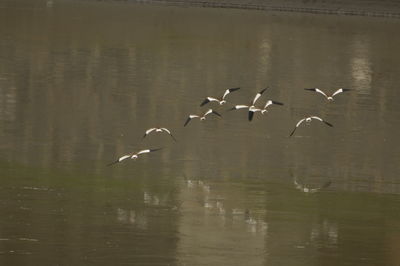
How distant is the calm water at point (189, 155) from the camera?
12.3m

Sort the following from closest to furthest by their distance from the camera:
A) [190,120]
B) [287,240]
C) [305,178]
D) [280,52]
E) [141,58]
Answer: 1. [287,240]
2. [305,178]
3. [190,120]
4. [141,58]
5. [280,52]

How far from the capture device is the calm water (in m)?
12.3

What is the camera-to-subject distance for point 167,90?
73.3 feet

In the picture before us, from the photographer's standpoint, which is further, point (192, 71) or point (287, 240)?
point (192, 71)

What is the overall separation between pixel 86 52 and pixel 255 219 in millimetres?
15008

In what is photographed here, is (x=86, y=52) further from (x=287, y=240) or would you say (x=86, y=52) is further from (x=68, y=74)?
(x=287, y=240)

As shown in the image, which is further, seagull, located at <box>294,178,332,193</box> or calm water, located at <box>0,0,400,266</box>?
seagull, located at <box>294,178,332,193</box>

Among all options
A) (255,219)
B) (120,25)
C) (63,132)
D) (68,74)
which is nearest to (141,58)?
(68,74)

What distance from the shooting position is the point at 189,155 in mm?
16609

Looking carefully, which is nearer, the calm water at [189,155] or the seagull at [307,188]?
the calm water at [189,155]

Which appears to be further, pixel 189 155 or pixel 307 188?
pixel 189 155

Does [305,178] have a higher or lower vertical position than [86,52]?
lower

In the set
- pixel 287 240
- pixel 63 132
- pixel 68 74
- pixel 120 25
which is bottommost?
pixel 287 240

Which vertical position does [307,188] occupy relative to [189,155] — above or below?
below
